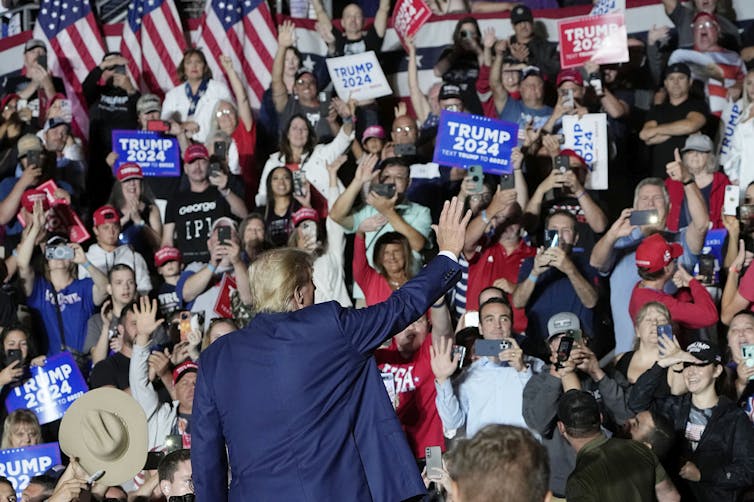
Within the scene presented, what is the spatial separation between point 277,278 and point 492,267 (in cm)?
465

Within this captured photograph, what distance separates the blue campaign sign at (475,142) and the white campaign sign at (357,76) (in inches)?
68.1

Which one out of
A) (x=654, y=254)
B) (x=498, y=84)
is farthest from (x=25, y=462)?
(x=498, y=84)

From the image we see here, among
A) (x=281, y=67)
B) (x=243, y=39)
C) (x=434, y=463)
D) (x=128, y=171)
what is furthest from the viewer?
(x=243, y=39)

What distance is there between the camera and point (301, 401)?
15.6 ft

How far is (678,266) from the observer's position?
870 centimetres

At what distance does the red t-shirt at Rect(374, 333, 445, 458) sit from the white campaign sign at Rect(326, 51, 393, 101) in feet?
13.6

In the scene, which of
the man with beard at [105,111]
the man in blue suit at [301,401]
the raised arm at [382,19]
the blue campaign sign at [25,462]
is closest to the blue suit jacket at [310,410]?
the man in blue suit at [301,401]

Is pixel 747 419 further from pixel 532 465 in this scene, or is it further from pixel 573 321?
pixel 532 465


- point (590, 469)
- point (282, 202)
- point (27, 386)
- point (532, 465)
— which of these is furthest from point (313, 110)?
point (532, 465)

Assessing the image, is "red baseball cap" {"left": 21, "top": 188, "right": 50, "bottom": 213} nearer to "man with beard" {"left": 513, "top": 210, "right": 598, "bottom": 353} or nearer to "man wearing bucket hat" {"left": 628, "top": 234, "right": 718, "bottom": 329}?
"man with beard" {"left": 513, "top": 210, "right": 598, "bottom": 353}

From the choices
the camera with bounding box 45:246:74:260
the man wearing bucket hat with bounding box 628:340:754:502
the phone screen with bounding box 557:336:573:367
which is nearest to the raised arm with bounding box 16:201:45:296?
the camera with bounding box 45:246:74:260

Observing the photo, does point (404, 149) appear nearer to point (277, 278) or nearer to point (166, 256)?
point (166, 256)

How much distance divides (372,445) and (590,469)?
4.56ft

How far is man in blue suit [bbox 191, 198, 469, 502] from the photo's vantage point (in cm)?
477
